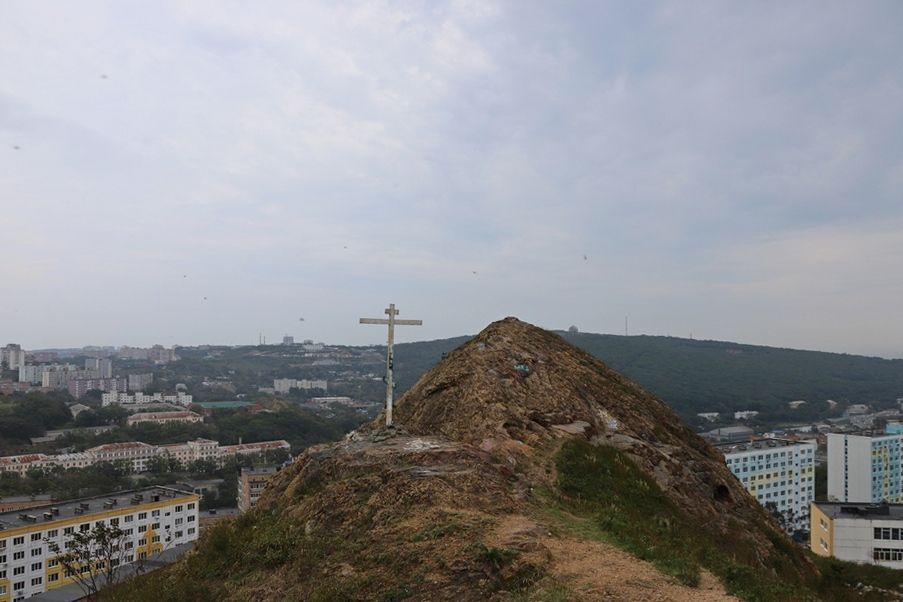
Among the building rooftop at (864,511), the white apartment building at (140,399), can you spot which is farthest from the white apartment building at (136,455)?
the building rooftop at (864,511)

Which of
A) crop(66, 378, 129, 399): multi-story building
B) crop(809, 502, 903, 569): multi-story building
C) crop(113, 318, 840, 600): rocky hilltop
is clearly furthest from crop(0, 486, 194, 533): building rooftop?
crop(66, 378, 129, 399): multi-story building

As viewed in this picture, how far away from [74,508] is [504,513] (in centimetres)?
4461

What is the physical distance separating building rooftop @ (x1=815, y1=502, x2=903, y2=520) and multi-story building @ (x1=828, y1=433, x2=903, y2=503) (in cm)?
4773

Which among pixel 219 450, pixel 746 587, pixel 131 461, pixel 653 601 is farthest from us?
pixel 219 450

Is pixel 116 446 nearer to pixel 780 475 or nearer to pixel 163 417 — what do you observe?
pixel 163 417

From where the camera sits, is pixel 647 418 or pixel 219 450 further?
pixel 219 450

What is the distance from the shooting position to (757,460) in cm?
7381

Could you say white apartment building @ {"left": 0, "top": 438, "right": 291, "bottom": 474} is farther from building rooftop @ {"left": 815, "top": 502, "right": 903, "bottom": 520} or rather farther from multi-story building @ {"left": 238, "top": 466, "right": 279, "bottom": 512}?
building rooftop @ {"left": 815, "top": 502, "right": 903, "bottom": 520}

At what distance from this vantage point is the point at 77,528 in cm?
3856

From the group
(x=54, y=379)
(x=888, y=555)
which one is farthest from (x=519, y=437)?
(x=54, y=379)

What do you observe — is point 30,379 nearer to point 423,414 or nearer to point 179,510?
point 179,510

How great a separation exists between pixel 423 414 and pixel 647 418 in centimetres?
515

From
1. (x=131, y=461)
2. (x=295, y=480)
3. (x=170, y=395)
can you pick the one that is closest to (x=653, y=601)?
(x=295, y=480)

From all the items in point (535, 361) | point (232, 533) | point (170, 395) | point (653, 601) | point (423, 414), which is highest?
point (535, 361)
